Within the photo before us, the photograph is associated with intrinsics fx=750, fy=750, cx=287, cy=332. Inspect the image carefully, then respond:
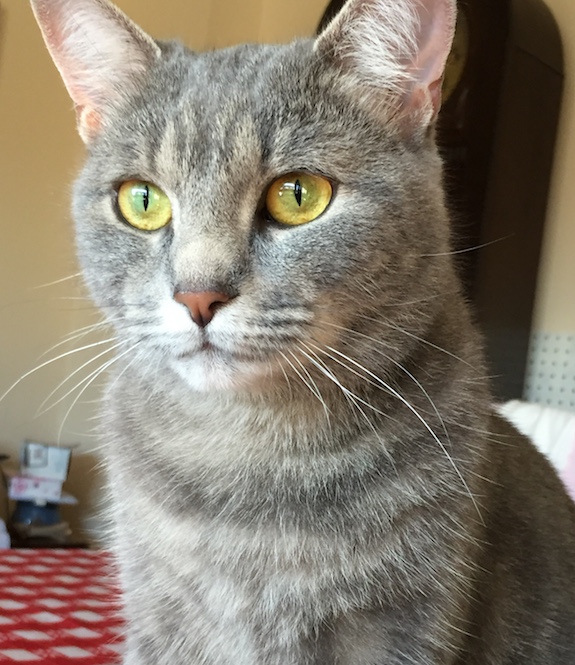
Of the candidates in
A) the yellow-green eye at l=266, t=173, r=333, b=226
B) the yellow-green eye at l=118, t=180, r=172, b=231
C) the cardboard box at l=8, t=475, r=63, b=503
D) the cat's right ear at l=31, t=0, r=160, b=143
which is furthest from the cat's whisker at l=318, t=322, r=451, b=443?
the cardboard box at l=8, t=475, r=63, b=503

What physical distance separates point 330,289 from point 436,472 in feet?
0.69

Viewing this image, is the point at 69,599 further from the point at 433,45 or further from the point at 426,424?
the point at 433,45

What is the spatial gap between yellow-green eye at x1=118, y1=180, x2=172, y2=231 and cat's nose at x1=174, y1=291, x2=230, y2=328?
131 millimetres

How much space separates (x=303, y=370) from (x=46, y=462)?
82.9 inches

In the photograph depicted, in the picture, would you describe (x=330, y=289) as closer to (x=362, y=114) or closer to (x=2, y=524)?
(x=362, y=114)

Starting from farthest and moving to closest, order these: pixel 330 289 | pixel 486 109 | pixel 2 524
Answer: pixel 2 524 < pixel 486 109 < pixel 330 289

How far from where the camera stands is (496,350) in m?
2.09

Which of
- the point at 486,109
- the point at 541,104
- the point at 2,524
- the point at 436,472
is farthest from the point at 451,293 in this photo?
the point at 2,524

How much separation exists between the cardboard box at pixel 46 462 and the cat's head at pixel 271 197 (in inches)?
74.6

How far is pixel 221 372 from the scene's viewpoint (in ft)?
2.35

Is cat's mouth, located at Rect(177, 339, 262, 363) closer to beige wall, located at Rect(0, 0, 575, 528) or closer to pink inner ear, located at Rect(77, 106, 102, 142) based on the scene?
pink inner ear, located at Rect(77, 106, 102, 142)

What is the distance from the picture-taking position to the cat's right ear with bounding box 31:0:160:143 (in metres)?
0.87

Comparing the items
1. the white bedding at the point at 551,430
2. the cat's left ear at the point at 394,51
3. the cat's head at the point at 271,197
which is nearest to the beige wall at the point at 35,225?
the white bedding at the point at 551,430

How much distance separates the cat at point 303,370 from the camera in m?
0.70
